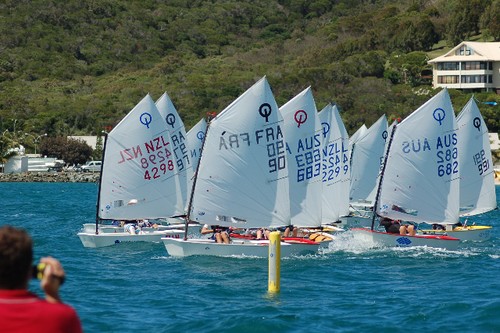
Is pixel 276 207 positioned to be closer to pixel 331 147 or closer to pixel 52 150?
pixel 331 147

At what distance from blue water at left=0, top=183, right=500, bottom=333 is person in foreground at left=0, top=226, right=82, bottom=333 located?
13.6 meters

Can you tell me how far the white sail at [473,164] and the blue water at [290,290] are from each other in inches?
244

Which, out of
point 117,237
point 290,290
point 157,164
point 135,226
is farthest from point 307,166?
point 290,290

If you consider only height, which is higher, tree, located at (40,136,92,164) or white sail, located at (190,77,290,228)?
tree, located at (40,136,92,164)

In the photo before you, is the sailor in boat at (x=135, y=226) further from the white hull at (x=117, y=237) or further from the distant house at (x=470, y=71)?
the distant house at (x=470, y=71)

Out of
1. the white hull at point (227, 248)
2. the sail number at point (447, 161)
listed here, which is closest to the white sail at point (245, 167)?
the white hull at point (227, 248)

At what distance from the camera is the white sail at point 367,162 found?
56.3 m

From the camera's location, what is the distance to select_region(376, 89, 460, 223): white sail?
39781mm

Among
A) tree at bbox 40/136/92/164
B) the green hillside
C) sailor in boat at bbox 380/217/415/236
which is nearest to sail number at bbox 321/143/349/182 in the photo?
sailor in boat at bbox 380/217/415/236

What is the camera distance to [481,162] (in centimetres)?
4828

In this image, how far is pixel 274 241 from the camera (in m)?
24.7

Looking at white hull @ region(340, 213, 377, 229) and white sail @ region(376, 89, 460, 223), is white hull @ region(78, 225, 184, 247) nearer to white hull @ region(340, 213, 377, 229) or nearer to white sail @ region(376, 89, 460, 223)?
white sail @ region(376, 89, 460, 223)

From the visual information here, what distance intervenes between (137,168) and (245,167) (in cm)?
731

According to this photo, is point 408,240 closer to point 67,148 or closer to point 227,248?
point 227,248
